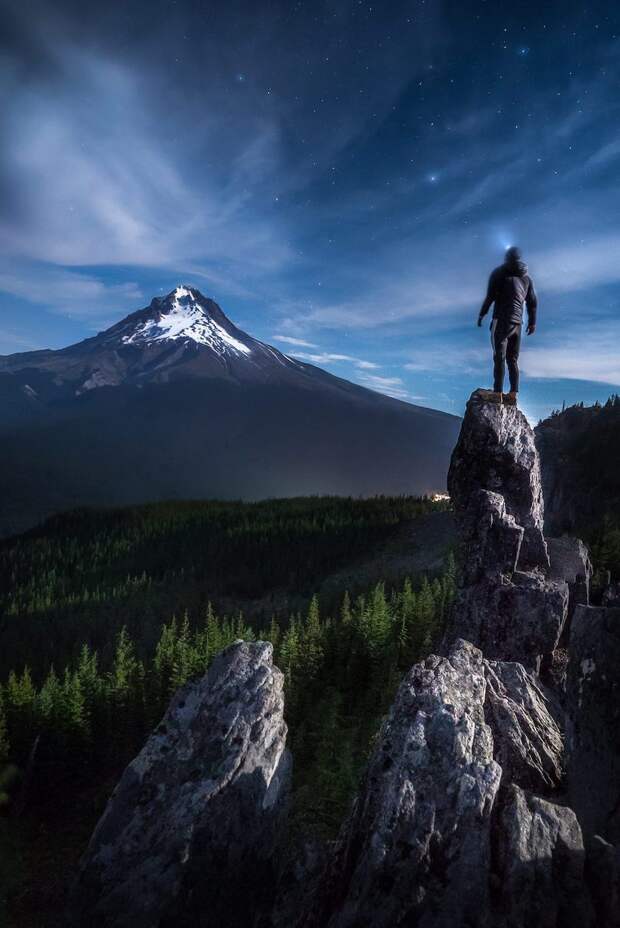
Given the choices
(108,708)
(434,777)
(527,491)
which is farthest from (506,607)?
(108,708)

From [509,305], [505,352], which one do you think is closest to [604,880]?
[505,352]

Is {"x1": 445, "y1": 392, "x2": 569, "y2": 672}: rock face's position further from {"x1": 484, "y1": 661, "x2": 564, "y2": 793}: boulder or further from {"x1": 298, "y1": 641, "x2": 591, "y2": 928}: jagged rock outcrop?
{"x1": 298, "y1": 641, "x2": 591, "y2": 928}: jagged rock outcrop

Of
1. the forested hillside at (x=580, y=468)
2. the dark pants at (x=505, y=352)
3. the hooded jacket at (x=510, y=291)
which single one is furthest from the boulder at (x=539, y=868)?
the forested hillside at (x=580, y=468)

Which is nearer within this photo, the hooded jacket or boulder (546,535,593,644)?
the hooded jacket

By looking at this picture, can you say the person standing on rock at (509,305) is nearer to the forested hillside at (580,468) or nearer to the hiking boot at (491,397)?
the hiking boot at (491,397)

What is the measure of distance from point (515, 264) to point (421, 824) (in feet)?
51.7

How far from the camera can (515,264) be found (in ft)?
52.7

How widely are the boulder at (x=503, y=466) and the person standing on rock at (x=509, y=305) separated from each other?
5.75 ft

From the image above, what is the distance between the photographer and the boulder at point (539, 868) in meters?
6.72

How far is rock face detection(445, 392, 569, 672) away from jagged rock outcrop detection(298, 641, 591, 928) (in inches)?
213

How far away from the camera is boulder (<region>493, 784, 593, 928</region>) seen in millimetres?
6719

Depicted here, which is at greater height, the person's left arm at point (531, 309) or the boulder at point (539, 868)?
the person's left arm at point (531, 309)

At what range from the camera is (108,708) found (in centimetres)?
4084

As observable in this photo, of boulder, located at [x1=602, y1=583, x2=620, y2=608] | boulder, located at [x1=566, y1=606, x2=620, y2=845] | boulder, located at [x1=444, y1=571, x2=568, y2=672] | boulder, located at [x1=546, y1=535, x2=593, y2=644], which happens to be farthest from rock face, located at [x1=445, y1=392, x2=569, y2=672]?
boulder, located at [x1=566, y1=606, x2=620, y2=845]
